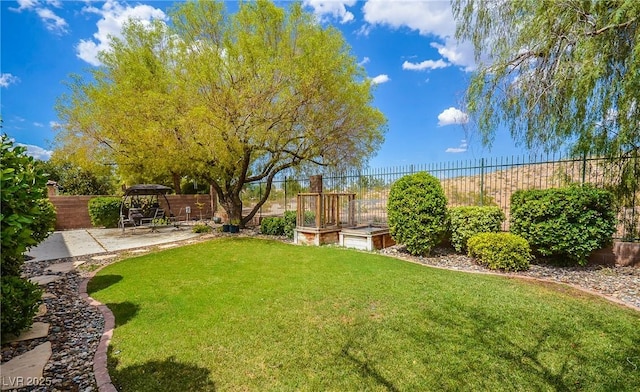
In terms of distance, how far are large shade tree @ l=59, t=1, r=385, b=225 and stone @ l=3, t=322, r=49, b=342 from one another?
19.1ft

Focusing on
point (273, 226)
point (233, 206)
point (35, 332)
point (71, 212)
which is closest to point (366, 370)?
point (35, 332)

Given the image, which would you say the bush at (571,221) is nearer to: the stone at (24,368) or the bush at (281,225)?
the bush at (281,225)

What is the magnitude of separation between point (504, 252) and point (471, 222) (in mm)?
1186

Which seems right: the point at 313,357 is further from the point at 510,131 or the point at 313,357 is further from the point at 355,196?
the point at 355,196

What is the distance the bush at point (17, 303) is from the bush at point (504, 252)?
6.74 meters

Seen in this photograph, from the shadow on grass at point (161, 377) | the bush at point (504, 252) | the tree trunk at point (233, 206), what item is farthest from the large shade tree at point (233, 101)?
the shadow on grass at point (161, 377)

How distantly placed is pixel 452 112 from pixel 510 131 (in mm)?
1169

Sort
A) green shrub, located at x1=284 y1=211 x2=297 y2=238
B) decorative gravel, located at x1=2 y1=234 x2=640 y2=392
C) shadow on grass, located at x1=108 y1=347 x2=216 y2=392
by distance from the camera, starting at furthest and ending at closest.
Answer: green shrub, located at x1=284 y1=211 x2=297 y2=238, decorative gravel, located at x1=2 y1=234 x2=640 y2=392, shadow on grass, located at x1=108 y1=347 x2=216 y2=392

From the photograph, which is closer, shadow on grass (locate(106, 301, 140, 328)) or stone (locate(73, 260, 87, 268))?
shadow on grass (locate(106, 301, 140, 328))

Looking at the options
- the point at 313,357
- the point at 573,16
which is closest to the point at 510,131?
the point at 573,16

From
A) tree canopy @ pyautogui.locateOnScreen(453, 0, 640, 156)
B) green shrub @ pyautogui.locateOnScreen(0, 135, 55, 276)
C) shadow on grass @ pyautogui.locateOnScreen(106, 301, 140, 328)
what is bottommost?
shadow on grass @ pyautogui.locateOnScreen(106, 301, 140, 328)

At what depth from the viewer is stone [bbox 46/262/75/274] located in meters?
5.91

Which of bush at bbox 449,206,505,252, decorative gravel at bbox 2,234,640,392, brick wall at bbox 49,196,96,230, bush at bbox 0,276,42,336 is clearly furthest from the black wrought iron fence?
bush at bbox 0,276,42,336

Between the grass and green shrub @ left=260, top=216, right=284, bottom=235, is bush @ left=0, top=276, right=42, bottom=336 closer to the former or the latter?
the grass
